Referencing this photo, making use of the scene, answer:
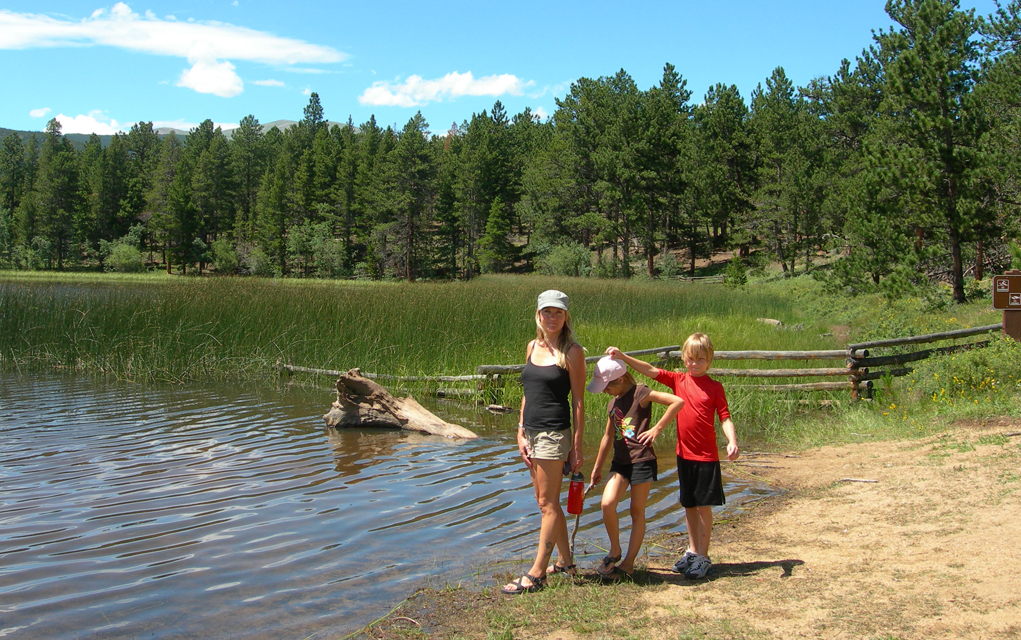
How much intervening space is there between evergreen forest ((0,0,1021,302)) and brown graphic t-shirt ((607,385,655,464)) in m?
18.5

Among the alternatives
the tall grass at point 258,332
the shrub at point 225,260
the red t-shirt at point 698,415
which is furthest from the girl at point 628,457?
the shrub at point 225,260

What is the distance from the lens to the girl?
4.23 meters

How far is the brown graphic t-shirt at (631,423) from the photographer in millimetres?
4234

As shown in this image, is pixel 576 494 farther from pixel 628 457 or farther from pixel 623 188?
pixel 623 188

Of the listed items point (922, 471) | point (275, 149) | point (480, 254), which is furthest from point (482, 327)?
point (275, 149)

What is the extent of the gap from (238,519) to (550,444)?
9.57ft

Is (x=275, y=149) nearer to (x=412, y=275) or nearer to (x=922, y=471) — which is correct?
(x=412, y=275)

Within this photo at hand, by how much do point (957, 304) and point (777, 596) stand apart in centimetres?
2062

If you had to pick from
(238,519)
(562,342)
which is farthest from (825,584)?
(238,519)

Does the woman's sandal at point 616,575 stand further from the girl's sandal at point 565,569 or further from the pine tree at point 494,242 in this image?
the pine tree at point 494,242

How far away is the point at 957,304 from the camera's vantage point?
21.2 meters

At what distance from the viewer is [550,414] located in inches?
161

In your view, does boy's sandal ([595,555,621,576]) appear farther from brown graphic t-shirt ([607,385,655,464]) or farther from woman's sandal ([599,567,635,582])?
brown graphic t-shirt ([607,385,655,464])

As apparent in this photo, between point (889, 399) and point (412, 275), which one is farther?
point (412, 275)
